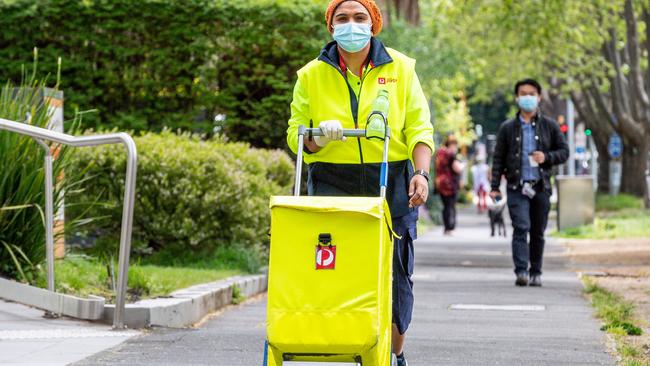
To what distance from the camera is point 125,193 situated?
28.5 feet

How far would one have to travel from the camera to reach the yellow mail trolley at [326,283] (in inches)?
203

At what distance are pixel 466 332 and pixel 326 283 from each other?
436cm

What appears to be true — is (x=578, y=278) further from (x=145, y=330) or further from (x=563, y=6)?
(x=563, y=6)

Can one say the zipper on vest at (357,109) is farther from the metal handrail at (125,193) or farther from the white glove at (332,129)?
the metal handrail at (125,193)

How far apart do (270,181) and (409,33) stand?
15.4 meters

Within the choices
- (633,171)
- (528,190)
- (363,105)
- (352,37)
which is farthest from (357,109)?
(633,171)

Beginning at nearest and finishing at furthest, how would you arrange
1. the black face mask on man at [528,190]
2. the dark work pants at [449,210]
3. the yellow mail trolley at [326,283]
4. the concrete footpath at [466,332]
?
the yellow mail trolley at [326,283], the concrete footpath at [466,332], the black face mask on man at [528,190], the dark work pants at [449,210]

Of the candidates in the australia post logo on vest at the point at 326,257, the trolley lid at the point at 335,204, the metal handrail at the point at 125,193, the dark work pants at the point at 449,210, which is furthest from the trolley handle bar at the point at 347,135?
the dark work pants at the point at 449,210

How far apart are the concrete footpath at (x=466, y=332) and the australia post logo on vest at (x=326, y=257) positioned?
240 centimetres

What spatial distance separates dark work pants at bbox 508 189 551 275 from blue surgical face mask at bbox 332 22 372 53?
23.2 feet

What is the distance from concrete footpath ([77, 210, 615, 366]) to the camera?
25.6 ft

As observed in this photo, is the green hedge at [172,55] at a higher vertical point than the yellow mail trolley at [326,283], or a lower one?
higher

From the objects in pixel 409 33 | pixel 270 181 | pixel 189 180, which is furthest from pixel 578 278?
pixel 409 33

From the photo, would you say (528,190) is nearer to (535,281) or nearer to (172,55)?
(535,281)
